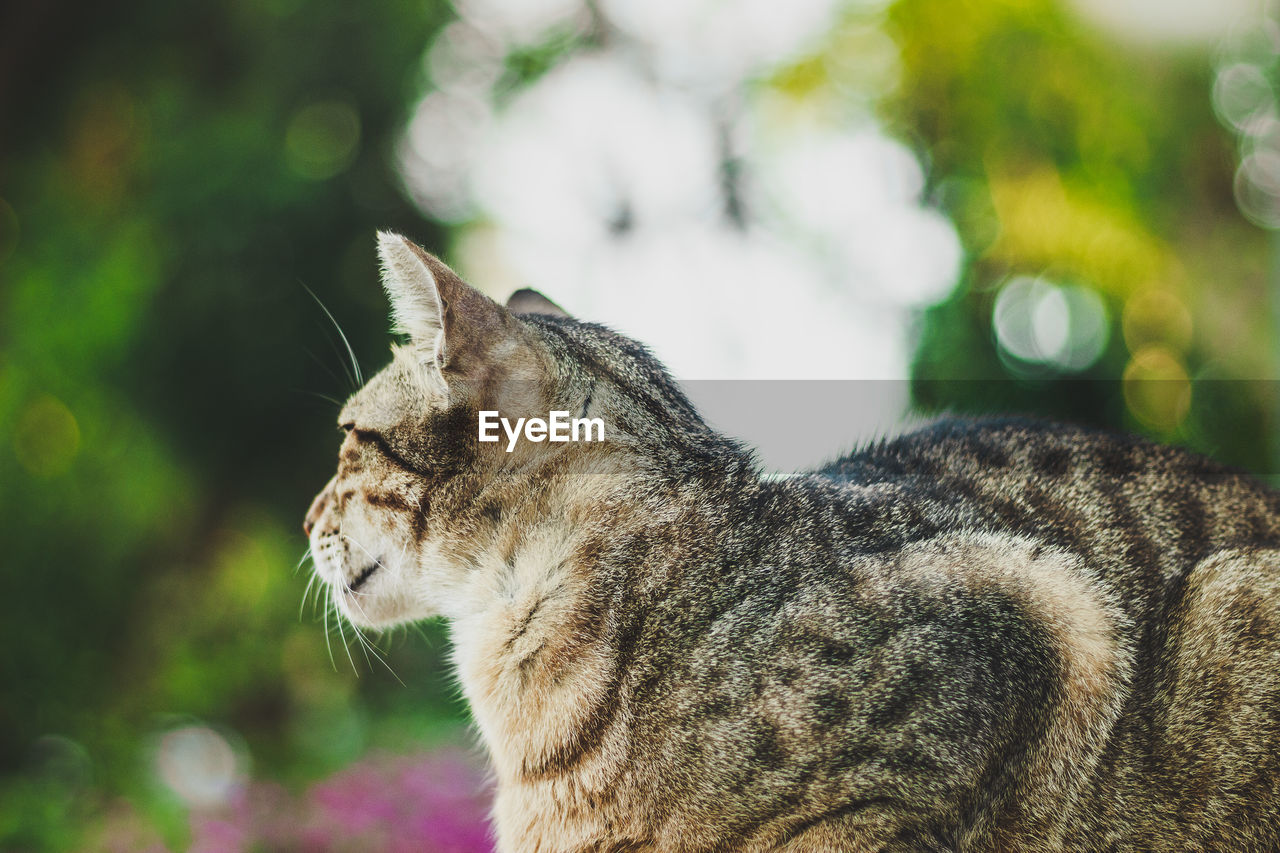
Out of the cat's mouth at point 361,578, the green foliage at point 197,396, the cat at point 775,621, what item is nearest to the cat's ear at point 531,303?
the cat at point 775,621

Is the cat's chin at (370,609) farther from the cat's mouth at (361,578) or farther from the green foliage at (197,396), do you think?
the green foliage at (197,396)

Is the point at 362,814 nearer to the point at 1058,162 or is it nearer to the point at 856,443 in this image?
the point at 856,443

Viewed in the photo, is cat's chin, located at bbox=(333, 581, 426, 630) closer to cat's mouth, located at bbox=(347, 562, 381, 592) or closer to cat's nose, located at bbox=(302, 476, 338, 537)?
cat's mouth, located at bbox=(347, 562, 381, 592)

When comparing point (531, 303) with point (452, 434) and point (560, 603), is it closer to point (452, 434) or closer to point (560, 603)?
point (452, 434)

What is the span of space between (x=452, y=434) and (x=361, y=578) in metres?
0.22

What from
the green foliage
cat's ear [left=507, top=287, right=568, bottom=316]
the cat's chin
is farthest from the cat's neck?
the green foliage

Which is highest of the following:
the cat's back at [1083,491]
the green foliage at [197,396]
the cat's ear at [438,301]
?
the cat's ear at [438,301]

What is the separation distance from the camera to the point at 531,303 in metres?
1.45

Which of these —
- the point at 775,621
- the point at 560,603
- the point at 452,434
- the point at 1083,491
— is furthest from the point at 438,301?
the point at 1083,491

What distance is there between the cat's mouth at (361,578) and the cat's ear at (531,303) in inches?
17.2

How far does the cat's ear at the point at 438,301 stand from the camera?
1.05m

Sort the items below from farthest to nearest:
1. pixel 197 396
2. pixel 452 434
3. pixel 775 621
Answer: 1. pixel 197 396
2. pixel 452 434
3. pixel 775 621

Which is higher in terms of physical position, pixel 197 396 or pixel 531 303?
pixel 531 303

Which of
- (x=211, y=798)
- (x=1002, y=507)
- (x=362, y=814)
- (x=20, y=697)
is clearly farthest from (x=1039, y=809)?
(x=20, y=697)
